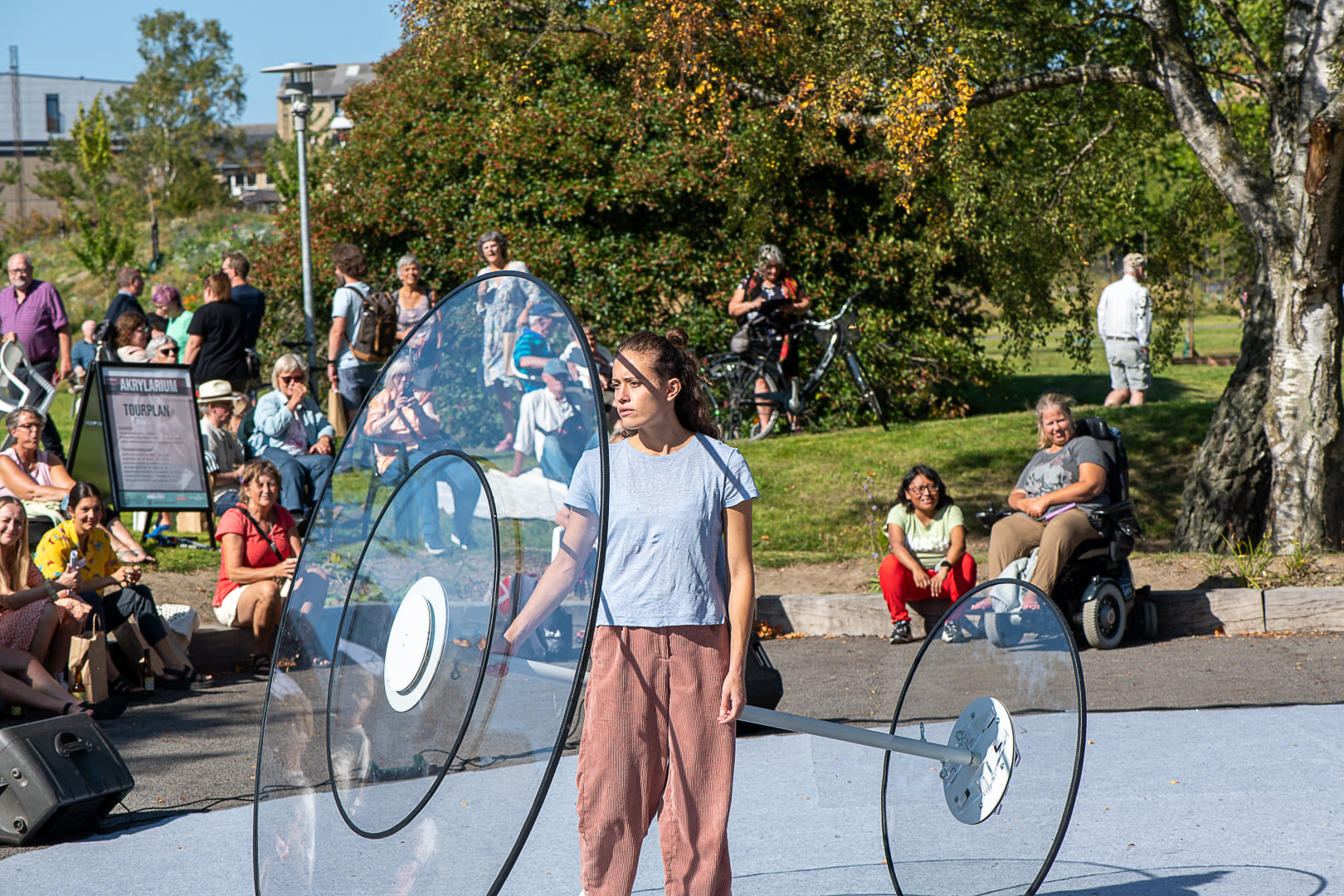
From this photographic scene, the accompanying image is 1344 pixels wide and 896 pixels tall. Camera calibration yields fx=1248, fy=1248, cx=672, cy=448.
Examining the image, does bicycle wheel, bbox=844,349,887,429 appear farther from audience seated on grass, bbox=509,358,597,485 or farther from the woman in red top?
audience seated on grass, bbox=509,358,597,485

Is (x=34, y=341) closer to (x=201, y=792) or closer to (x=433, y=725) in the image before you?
(x=201, y=792)

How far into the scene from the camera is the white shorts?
750 centimetres

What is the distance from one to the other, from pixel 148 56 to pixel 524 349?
6838cm

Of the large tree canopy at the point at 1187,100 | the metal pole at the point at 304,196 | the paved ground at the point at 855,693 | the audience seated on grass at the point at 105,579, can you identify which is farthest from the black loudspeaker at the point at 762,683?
the metal pole at the point at 304,196

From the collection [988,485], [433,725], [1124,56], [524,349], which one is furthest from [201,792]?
[1124,56]

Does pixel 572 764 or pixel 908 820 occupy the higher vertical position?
pixel 908 820

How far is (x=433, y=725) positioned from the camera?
297 cm

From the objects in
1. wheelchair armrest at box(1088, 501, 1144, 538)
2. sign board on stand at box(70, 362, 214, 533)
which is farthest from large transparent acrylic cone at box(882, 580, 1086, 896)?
sign board on stand at box(70, 362, 214, 533)

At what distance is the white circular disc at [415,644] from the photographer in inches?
121

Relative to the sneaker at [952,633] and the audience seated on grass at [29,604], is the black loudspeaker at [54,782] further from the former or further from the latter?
the sneaker at [952,633]

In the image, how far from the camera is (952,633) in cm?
400

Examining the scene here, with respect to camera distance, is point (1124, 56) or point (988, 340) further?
point (988, 340)

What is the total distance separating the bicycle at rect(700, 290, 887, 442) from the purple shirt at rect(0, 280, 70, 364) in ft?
20.6

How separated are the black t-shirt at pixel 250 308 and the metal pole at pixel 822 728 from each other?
27.9ft
